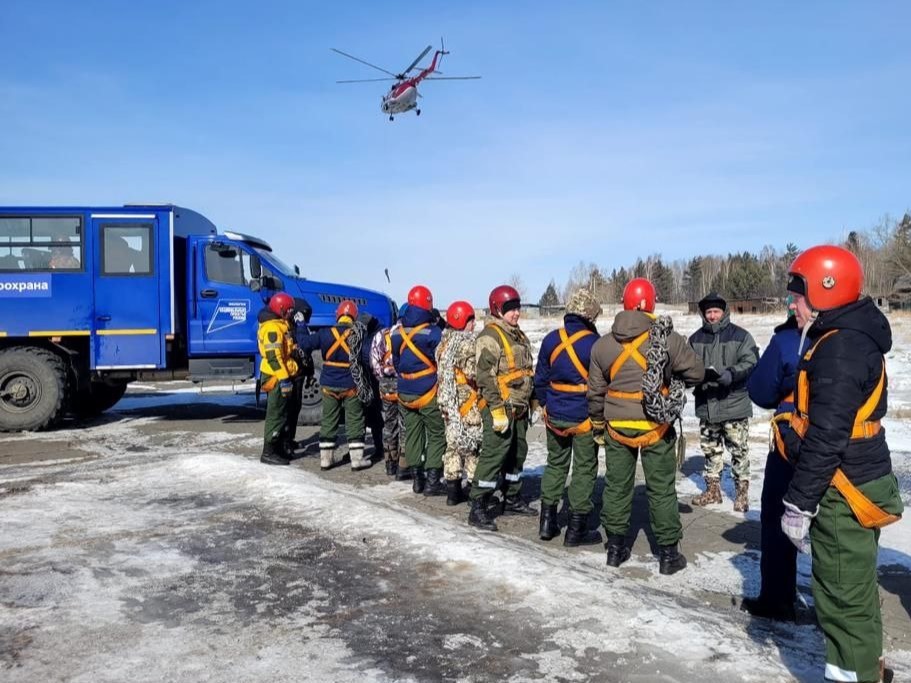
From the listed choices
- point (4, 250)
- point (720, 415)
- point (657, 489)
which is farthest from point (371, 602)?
point (4, 250)

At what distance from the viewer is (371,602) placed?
406 cm

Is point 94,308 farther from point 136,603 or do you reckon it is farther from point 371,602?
point 371,602

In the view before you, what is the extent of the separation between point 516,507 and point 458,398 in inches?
43.1

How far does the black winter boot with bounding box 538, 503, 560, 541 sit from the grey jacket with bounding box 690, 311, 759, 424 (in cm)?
166

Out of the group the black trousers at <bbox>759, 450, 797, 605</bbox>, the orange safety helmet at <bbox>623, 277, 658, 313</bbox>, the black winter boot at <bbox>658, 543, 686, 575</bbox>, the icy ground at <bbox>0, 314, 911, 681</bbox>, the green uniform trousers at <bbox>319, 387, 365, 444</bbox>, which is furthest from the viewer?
the green uniform trousers at <bbox>319, 387, 365, 444</bbox>

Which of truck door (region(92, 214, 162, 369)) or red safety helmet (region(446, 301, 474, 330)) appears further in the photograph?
truck door (region(92, 214, 162, 369))

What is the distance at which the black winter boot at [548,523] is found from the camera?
5633 millimetres

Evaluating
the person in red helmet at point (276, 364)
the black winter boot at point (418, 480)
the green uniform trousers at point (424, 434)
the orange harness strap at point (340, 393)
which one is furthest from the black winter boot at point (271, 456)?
the black winter boot at point (418, 480)

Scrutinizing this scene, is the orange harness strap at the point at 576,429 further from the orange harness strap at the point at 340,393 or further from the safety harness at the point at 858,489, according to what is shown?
the orange harness strap at the point at 340,393

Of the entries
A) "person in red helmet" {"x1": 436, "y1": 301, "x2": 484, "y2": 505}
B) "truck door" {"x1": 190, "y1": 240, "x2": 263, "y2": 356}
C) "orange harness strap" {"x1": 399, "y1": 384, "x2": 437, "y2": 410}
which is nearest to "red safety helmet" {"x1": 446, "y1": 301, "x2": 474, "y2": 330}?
"person in red helmet" {"x1": 436, "y1": 301, "x2": 484, "y2": 505}

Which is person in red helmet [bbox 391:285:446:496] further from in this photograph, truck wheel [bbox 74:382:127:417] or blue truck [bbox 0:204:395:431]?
truck wheel [bbox 74:382:127:417]

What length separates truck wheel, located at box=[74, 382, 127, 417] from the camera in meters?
12.3

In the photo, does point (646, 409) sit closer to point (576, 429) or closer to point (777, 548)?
point (576, 429)

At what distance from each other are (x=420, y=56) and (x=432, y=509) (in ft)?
105
